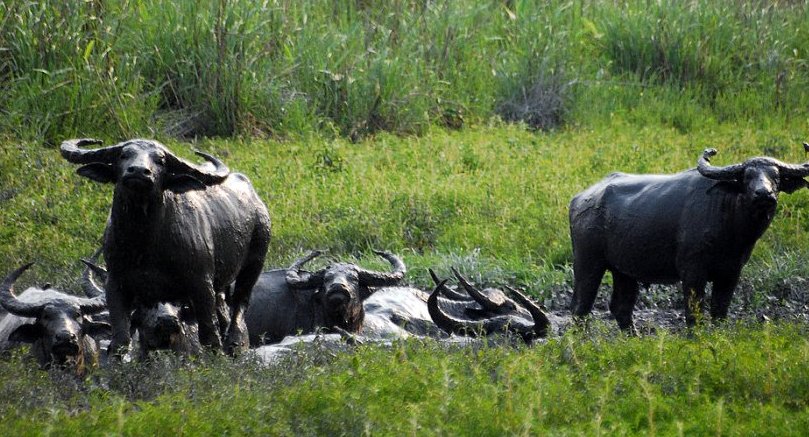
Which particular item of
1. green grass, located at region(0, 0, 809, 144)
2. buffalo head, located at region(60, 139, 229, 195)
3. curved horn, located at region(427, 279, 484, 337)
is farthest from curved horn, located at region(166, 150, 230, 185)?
green grass, located at region(0, 0, 809, 144)

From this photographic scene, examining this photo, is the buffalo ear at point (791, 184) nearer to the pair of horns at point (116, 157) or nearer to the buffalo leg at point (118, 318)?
the pair of horns at point (116, 157)

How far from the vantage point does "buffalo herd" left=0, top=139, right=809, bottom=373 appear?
348 inches

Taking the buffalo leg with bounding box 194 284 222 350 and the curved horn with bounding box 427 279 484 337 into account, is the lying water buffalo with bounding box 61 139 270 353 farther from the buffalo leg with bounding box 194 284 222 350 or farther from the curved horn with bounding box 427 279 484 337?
the curved horn with bounding box 427 279 484 337

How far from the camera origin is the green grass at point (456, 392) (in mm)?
6918

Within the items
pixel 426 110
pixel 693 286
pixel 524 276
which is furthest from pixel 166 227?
pixel 426 110

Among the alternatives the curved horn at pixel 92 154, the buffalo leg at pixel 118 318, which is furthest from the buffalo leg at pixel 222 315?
the curved horn at pixel 92 154

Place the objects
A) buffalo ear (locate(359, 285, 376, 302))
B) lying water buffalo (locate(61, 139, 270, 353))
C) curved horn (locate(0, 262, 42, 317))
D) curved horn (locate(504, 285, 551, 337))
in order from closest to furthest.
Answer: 1. lying water buffalo (locate(61, 139, 270, 353))
2. curved horn (locate(0, 262, 42, 317))
3. curved horn (locate(504, 285, 551, 337))
4. buffalo ear (locate(359, 285, 376, 302))

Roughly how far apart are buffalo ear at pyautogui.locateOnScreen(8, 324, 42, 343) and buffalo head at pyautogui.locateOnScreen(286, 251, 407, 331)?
2.39 metres

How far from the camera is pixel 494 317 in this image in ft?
35.9

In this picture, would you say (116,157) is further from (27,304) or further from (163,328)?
(27,304)

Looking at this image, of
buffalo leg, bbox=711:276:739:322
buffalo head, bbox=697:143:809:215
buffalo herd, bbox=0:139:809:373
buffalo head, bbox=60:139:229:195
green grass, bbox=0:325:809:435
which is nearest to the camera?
green grass, bbox=0:325:809:435

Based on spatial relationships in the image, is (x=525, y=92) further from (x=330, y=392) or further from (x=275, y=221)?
(x=330, y=392)

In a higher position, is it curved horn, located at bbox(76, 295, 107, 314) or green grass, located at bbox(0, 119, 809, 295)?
curved horn, located at bbox(76, 295, 107, 314)

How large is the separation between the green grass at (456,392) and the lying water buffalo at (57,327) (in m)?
0.54
